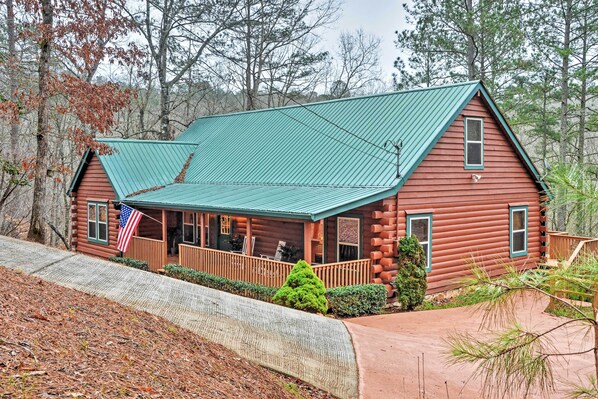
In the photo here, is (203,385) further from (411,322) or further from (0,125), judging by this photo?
(0,125)

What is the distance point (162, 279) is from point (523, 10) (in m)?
21.5

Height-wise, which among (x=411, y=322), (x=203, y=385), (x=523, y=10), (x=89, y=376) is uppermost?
(x=523, y=10)

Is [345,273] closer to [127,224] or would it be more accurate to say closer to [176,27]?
[127,224]

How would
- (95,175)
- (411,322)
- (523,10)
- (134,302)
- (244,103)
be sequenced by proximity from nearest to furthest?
(134,302) → (411,322) → (95,175) → (523,10) → (244,103)

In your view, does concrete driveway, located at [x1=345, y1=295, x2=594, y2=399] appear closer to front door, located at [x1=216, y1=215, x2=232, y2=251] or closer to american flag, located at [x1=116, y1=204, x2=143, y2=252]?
front door, located at [x1=216, y1=215, x2=232, y2=251]

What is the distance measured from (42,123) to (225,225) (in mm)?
6870

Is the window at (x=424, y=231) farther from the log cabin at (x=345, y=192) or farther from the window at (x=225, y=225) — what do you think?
the window at (x=225, y=225)

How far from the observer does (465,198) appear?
15.2m

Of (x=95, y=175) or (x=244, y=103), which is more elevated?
(x=244, y=103)

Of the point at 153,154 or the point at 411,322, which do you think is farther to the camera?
the point at 153,154

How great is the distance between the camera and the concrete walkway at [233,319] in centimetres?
677

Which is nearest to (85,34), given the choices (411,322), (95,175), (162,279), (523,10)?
(95,175)

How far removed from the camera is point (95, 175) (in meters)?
20.0

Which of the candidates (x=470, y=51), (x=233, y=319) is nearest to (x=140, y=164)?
(x=233, y=319)
